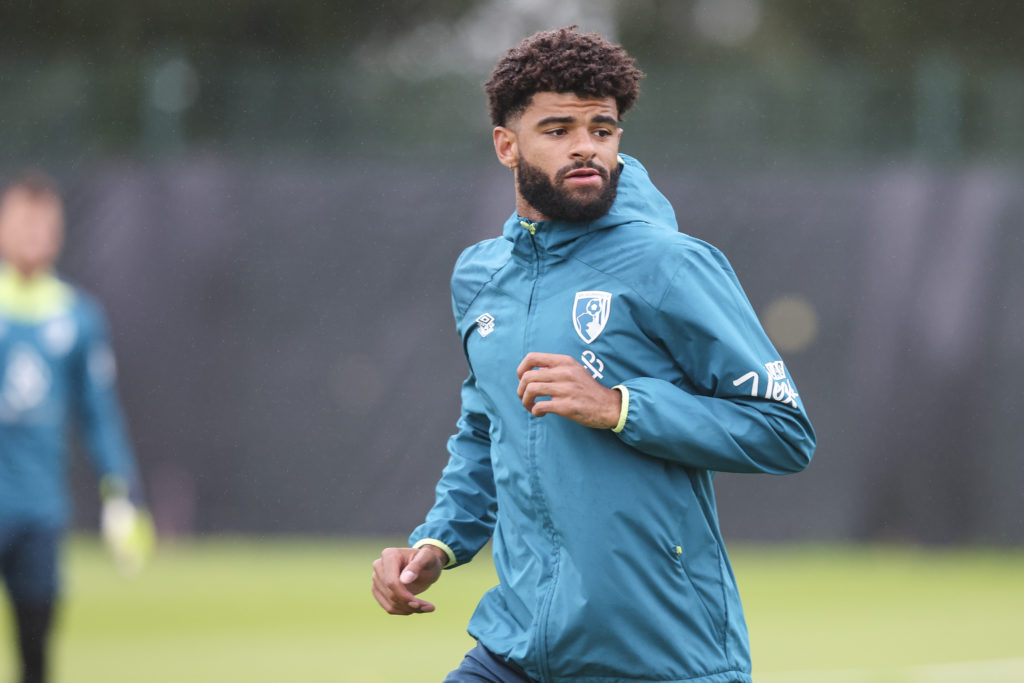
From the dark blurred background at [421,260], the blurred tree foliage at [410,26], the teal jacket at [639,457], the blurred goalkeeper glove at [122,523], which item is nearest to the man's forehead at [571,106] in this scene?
the teal jacket at [639,457]

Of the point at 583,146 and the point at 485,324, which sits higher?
the point at 583,146

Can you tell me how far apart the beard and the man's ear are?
173 millimetres

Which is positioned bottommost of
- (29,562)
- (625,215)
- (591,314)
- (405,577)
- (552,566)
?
(29,562)

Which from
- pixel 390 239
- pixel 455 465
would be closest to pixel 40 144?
pixel 390 239

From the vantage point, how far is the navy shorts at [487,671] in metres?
3.60

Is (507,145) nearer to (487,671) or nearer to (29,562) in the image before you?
(487,671)

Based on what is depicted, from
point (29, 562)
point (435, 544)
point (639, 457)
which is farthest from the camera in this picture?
point (29, 562)

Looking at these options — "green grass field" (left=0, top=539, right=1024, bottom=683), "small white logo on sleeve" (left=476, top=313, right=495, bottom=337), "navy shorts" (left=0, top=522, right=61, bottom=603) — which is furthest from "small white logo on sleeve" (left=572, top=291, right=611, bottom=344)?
"green grass field" (left=0, top=539, right=1024, bottom=683)

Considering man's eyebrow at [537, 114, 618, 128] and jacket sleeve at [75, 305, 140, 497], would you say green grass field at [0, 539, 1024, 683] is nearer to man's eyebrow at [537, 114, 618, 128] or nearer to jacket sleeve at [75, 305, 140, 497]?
jacket sleeve at [75, 305, 140, 497]

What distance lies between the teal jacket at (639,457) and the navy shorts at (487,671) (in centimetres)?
6

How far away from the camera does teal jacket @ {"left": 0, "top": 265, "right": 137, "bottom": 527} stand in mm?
7035

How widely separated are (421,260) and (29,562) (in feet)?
27.8

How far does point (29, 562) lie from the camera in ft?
22.1

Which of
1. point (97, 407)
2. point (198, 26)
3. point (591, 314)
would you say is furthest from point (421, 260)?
point (591, 314)
